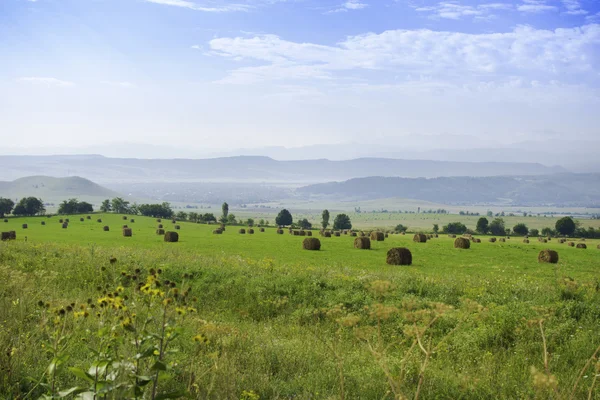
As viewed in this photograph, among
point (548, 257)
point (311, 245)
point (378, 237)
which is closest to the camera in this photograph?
point (548, 257)

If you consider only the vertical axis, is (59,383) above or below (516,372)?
above

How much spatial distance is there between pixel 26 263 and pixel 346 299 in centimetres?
1692

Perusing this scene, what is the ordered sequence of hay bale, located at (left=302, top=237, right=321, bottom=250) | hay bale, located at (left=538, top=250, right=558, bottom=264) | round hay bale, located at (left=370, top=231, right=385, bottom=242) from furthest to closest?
1. round hay bale, located at (left=370, top=231, right=385, bottom=242)
2. hay bale, located at (left=302, top=237, right=321, bottom=250)
3. hay bale, located at (left=538, top=250, right=558, bottom=264)

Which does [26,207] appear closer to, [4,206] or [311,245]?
[4,206]

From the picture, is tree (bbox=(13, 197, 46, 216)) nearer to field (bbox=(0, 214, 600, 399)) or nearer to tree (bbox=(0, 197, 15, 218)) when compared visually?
tree (bbox=(0, 197, 15, 218))

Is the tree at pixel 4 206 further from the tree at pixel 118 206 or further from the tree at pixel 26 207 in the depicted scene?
the tree at pixel 118 206

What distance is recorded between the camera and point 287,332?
16469mm

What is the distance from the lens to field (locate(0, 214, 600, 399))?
22.6ft

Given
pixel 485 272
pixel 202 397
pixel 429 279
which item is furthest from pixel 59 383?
pixel 485 272

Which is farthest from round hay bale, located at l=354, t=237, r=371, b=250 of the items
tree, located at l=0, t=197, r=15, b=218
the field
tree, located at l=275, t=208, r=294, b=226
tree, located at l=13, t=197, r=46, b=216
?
tree, located at l=13, t=197, r=46, b=216

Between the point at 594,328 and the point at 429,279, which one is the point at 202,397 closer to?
the point at 594,328

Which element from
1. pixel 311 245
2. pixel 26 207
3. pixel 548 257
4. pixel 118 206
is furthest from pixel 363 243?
pixel 118 206

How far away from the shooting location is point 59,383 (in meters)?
9.27

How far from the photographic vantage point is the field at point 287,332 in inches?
271
